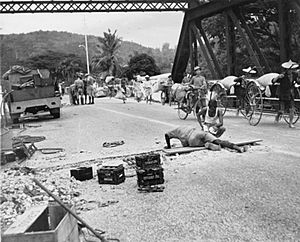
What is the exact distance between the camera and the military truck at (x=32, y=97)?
1959cm

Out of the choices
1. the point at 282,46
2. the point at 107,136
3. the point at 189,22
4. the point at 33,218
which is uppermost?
the point at 189,22

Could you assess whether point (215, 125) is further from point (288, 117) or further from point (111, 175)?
point (288, 117)

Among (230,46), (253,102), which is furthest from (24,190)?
(230,46)

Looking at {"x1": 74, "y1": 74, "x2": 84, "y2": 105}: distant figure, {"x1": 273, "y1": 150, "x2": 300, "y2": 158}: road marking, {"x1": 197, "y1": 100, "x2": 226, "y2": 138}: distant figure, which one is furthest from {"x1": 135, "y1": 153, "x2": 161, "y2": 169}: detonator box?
{"x1": 74, "y1": 74, "x2": 84, "y2": 105}: distant figure

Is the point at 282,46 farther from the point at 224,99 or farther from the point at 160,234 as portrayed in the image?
the point at 160,234

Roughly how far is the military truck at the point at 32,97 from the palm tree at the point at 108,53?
52.4 metres

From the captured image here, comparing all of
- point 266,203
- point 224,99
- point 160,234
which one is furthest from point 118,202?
point 224,99

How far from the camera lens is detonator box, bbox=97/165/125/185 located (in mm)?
7191

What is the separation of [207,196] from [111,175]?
5.62 feet

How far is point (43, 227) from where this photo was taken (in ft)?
14.2

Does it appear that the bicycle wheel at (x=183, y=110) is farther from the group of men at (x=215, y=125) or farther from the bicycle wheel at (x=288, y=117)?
the bicycle wheel at (x=288, y=117)

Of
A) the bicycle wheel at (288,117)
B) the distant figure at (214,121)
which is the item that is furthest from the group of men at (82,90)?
the distant figure at (214,121)

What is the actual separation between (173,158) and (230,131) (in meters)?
3.99

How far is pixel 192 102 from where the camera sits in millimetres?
15836
